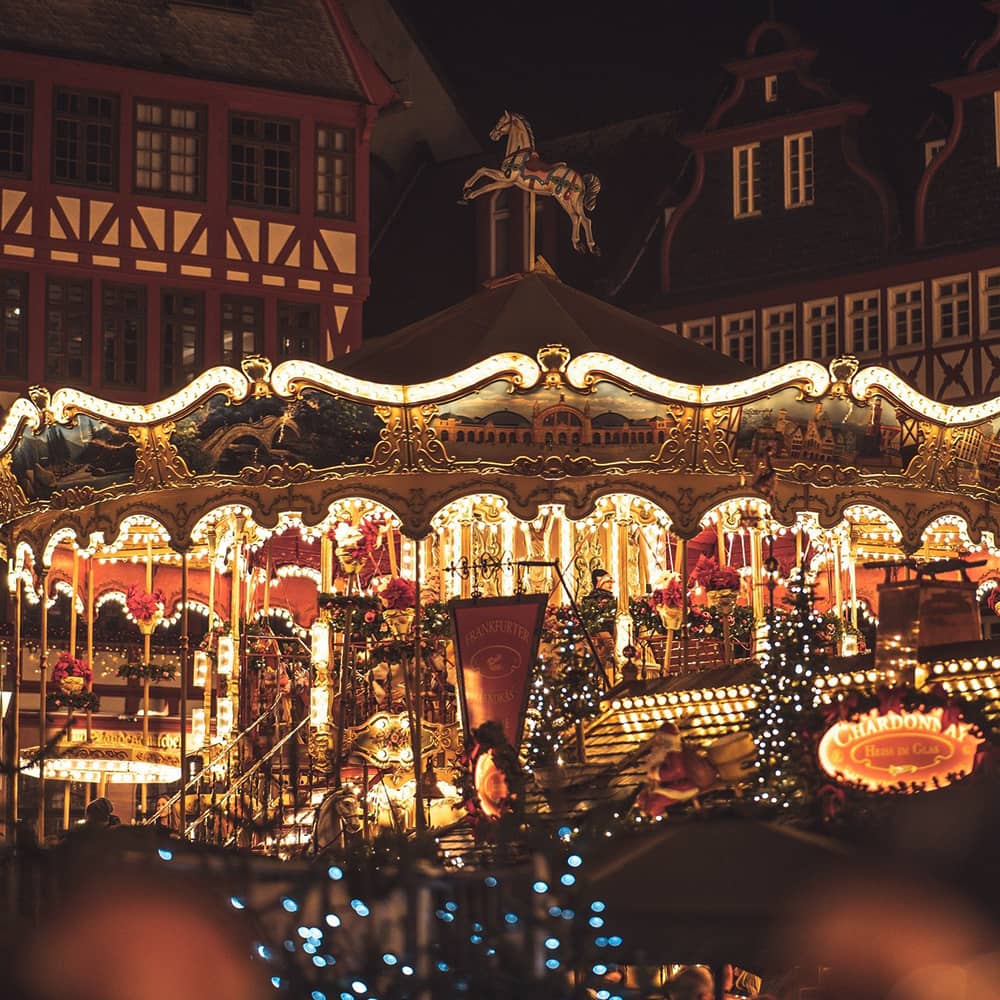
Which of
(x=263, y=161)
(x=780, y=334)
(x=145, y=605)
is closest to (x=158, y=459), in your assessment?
(x=145, y=605)

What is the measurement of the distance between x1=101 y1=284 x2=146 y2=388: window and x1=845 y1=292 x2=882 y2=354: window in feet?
30.1

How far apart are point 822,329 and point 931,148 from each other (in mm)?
2732

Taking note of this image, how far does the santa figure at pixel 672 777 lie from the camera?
14.2 m

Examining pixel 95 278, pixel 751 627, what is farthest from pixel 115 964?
pixel 95 278

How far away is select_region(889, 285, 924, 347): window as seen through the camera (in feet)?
100

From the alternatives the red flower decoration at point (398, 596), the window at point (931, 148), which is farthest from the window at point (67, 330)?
the red flower decoration at point (398, 596)

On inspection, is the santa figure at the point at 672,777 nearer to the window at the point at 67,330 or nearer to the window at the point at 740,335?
the window at the point at 67,330

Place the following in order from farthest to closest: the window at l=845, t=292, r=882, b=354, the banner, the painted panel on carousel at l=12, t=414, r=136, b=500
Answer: the window at l=845, t=292, r=882, b=354
the painted panel on carousel at l=12, t=414, r=136, b=500
the banner

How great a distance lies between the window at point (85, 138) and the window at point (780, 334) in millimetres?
8890

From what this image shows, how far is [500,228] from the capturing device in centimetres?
3609

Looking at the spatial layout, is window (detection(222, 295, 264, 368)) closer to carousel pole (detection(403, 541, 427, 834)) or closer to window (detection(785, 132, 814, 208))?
window (detection(785, 132, 814, 208))

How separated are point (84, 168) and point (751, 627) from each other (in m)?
13.3

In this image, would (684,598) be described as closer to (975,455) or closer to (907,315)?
(975,455)

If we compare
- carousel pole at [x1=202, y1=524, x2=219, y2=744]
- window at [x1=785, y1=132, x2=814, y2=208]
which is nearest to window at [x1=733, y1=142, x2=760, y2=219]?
window at [x1=785, y1=132, x2=814, y2=208]
